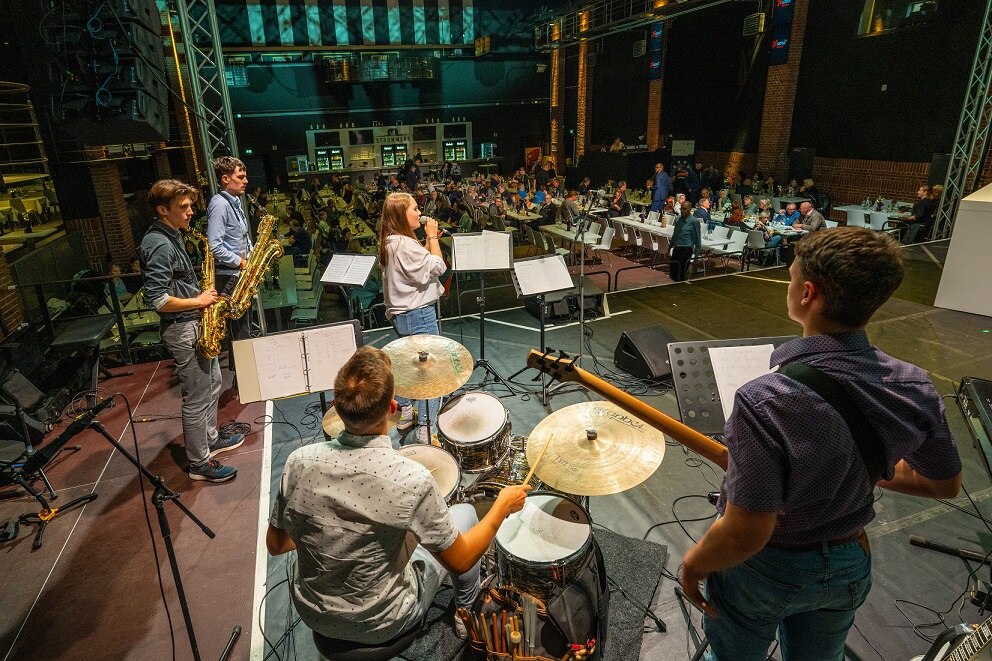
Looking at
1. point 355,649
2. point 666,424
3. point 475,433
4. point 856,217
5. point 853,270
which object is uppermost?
point 853,270

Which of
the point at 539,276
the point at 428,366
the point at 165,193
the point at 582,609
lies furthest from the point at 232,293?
the point at 582,609

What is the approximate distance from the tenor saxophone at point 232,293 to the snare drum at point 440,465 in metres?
1.70

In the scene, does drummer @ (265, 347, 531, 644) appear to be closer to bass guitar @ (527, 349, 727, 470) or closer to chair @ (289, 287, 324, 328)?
bass guitar @ (527, 349, 727, 470)

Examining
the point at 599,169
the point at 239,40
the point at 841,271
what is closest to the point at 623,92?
the point at 599,169

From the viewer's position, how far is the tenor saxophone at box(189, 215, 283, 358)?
3.67m

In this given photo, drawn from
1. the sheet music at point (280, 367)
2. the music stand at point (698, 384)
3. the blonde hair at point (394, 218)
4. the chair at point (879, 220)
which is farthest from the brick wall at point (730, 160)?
the sheet music at point (280, 367)

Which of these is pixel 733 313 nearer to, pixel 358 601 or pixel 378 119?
pixel 358 601

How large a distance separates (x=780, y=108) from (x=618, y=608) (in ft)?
49.6

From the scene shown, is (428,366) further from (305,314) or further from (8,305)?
(8,305)

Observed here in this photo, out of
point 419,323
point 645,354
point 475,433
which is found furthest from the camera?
point 645,354

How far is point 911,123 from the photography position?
11.7 metres

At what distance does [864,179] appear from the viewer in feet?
41.8

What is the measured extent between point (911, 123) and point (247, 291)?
13.8 metres

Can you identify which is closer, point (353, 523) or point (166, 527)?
point (353, 523)
